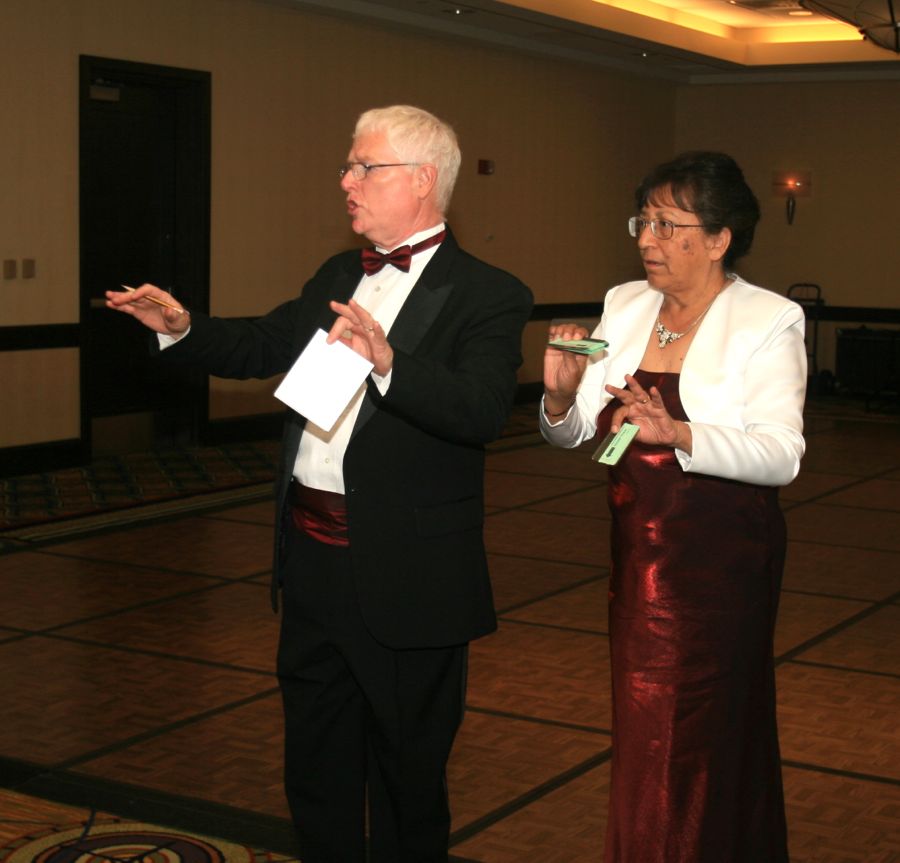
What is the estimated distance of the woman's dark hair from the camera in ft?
8.64

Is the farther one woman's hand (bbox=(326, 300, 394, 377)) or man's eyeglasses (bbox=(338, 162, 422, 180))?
man's eyeglasses (bbox=(338, 162, 422, 180))

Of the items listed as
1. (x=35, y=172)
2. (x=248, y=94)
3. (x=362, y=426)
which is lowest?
(x=362, y=426)

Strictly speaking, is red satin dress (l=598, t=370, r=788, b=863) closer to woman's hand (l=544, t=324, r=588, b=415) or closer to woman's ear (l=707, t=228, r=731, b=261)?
woman's hand (l=544, t=324, r=588, b=415)

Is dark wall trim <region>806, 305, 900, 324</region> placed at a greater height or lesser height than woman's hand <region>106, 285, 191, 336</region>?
lesser

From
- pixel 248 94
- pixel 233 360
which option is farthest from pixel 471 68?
pixel 233 360

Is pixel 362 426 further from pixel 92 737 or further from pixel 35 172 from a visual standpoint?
pixel 35 172

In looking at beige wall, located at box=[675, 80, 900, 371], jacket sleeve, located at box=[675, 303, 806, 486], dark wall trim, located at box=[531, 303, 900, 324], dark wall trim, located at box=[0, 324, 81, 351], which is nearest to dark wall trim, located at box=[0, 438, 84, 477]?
dark wall trim, located at box=[0, 324, 81, 351]

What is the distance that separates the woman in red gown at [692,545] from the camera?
8.60 ft

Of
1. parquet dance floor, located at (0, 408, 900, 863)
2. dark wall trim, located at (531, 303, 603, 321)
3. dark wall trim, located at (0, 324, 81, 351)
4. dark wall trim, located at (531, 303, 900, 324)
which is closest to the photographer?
parquet dance floor, located at (0, 408, 900, 863)

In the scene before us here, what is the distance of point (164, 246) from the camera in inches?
371

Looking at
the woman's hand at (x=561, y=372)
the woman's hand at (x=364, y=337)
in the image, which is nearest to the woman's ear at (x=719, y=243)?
the woman's hand at (x=561, y=372)

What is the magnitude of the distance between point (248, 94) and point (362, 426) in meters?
7.51

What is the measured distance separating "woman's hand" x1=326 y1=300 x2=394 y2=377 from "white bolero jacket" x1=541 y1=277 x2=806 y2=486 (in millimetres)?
561

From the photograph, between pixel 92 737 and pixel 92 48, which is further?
pixel 92 48
